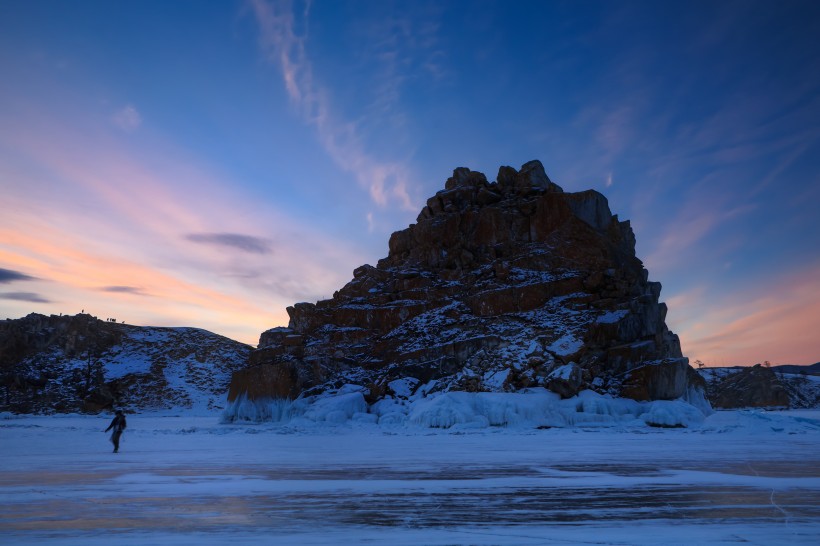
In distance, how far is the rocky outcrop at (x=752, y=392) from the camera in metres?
123

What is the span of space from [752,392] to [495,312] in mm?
94085

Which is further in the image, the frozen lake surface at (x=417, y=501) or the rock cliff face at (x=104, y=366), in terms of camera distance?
the rock cliff face at (x=104, y=366)

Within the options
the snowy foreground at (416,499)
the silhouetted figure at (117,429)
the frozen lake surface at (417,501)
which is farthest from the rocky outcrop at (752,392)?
the silhouetted figure at (117,429)

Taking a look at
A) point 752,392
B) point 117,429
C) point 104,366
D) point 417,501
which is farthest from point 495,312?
point 104,366

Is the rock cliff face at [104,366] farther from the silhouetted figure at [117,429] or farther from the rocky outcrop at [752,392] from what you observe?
the rocky outcrop at [752,392]

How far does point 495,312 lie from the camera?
68.2 metres

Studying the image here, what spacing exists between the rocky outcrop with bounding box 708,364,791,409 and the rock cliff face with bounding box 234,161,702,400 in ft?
239

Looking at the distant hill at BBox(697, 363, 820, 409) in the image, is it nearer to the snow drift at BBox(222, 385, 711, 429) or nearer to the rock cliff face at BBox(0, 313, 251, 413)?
the snow drift at BBox(222, 385, 711, 429)

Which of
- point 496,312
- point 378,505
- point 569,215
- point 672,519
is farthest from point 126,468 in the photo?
point 569,215

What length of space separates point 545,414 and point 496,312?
1018 inches

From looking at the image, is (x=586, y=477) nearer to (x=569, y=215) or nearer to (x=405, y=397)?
(x=405, y=397)

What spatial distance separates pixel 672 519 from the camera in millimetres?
7633

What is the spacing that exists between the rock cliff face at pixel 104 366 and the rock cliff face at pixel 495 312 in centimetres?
6007

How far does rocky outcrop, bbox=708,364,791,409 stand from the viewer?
4840 inches
